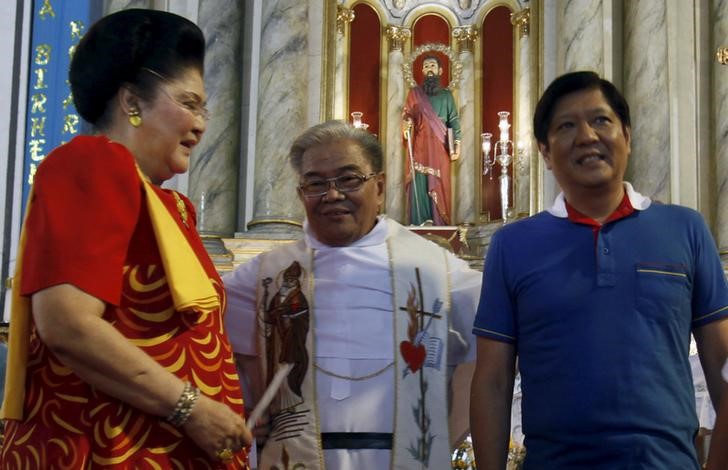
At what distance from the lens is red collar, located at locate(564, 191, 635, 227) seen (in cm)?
226

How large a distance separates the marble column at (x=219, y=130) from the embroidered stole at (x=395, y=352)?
593 cm

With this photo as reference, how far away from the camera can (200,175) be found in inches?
342

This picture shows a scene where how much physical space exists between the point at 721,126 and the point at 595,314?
6671 millimetres

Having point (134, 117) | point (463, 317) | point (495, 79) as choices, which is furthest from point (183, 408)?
point (495, 79)

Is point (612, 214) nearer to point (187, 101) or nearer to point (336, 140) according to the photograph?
point (336, 140)

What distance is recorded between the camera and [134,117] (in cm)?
203

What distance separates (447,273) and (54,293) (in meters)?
1.34

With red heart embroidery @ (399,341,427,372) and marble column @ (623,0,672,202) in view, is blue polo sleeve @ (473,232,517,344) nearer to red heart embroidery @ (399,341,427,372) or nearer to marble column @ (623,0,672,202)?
red heart embroidery @ (399,341,427,372)

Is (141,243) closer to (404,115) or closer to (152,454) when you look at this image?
(152,454)

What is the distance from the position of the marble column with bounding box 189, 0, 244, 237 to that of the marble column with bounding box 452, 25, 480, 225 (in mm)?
2401

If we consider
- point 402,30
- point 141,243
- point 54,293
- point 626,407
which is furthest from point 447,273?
point 402,30

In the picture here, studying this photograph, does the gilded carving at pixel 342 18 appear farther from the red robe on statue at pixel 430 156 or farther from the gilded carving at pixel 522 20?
the gilded carving at pixel 522 20

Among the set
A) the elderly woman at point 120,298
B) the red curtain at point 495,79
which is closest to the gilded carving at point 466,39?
the red curtain at point 495,79

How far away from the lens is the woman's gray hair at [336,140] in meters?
2.67
